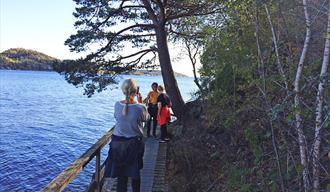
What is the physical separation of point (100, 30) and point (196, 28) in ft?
12.0

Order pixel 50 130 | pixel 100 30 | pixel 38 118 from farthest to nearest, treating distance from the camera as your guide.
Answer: pixel 38 118 → pixel 50 130 → pixel 100 30

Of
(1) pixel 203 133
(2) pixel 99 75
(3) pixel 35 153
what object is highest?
(2) pixel 99 75

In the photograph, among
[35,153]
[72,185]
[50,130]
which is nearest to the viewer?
[72,185]

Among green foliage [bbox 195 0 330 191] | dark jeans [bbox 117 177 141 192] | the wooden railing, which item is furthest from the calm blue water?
dark jeans [bbox 117 177 141 192]

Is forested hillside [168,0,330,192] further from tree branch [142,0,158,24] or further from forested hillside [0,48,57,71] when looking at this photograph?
forested hillside [0,48,57,71]

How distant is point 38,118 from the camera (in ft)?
90.9

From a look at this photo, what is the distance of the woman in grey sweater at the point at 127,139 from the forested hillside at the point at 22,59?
529 feet

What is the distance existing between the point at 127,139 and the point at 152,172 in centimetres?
248

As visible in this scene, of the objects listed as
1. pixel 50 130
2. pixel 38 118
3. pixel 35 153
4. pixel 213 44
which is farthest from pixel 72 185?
pixel 38 118

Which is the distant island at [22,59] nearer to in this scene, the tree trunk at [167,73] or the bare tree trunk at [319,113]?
the tree trunk at [167,73]

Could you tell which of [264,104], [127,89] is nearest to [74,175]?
[127,89]

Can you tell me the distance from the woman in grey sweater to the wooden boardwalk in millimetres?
1355

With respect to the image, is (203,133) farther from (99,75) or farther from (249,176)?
(99,75)

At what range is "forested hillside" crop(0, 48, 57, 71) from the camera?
162875 millimetres
